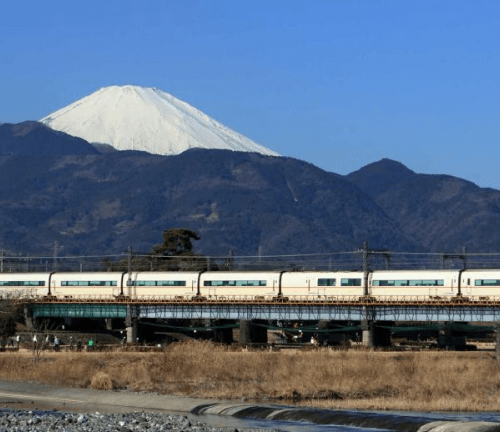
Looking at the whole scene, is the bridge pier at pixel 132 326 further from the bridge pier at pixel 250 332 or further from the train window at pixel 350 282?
the train window at pixel 350 282

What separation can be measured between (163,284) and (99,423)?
86.5 m

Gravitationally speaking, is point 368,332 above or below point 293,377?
above

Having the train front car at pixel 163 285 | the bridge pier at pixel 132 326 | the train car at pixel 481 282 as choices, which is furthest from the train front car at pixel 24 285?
the train car at pixel 481 282

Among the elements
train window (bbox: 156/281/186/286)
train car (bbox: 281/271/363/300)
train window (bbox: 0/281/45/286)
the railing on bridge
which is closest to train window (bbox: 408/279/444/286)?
the railing on bridge

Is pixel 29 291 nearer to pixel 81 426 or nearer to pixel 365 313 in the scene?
pixel 365 313

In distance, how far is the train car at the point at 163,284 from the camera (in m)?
138

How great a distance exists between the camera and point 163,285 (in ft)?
457

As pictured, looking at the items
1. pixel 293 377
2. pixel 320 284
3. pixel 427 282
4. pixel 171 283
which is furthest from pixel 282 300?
pixel 293 377

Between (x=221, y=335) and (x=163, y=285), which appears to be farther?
(x=221, y=335)

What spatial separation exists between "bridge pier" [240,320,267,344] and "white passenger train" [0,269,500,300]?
3.22 m

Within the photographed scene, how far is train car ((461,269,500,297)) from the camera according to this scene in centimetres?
11681

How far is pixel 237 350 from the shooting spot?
362 ft

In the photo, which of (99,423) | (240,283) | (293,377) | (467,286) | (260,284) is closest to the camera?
(99,423)

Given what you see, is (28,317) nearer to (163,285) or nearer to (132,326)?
(132,326)
